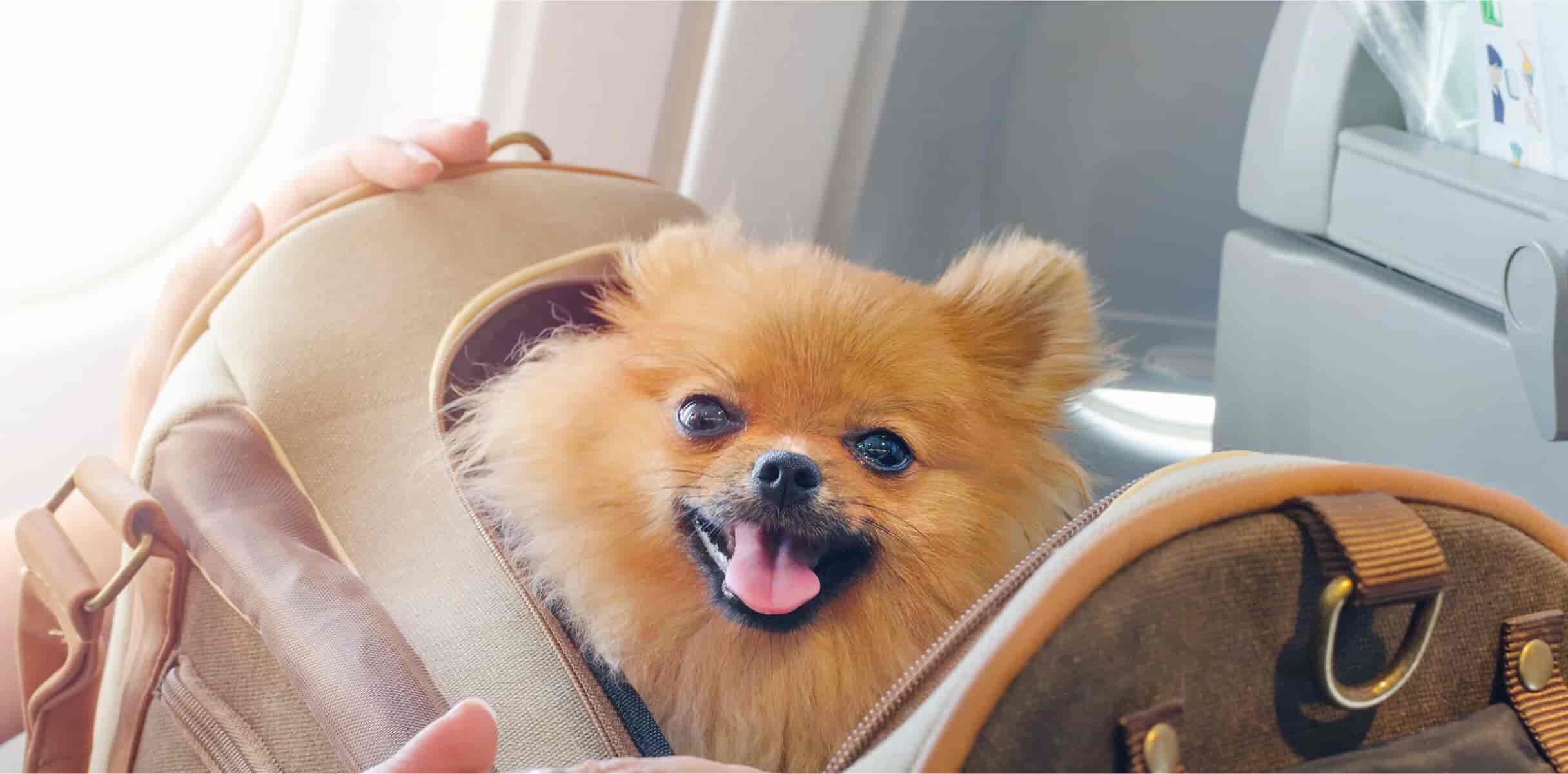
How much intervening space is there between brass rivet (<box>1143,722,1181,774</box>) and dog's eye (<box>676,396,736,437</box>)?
0.38 m

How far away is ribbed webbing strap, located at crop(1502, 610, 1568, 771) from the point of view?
576 mm

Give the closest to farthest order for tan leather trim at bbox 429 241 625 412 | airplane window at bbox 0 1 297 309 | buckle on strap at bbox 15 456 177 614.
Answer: buckle on strap at bbox 15 456 177 614
tan leather trim at bbox 429 241 625 412
airplane window at bbox 0 1 297 309

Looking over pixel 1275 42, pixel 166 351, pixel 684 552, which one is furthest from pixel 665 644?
pixel 1275 42

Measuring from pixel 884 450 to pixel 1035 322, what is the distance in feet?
0.57

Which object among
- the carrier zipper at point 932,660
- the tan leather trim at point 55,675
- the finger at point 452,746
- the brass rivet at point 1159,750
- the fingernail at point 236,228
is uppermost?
the brass rivet at point 1159,750

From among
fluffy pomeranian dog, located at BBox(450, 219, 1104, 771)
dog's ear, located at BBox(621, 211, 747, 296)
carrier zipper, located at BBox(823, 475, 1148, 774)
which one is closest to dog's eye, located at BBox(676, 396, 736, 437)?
fluffy pomeranian dog, located at BBox(450, 219, 1104, 771)

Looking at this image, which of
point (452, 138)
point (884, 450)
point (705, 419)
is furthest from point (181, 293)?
point (884, 450)

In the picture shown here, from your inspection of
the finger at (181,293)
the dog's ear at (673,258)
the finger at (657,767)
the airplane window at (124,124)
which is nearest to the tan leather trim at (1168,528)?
the finger at (657,767)

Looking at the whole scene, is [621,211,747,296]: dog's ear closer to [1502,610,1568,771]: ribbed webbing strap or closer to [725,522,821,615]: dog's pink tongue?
[725,522,821,615]: dog's pink tongue

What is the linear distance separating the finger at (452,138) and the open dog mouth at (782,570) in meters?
0.53

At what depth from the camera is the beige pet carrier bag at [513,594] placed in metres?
0.50

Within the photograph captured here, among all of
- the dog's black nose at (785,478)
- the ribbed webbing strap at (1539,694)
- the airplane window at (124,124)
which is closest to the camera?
the ribbed webbing strap at (1539,694)

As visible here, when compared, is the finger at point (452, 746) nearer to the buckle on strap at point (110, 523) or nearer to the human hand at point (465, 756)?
the human hand at point (465, 756)

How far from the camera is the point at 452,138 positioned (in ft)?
3.70
